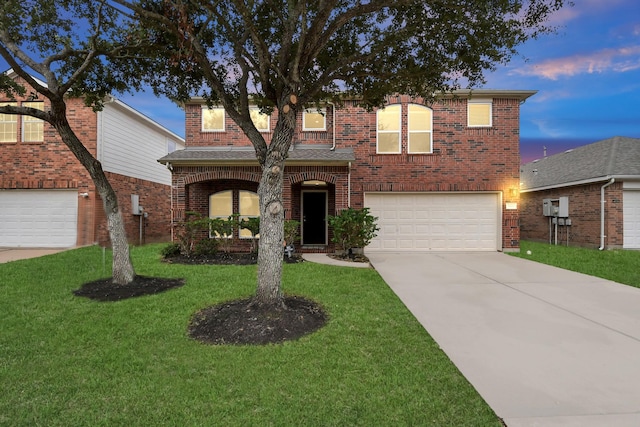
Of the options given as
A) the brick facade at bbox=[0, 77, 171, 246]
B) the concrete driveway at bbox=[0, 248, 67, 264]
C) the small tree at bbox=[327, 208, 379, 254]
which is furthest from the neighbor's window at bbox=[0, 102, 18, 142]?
the small tree at bbox=[327, 208, 379, 254]

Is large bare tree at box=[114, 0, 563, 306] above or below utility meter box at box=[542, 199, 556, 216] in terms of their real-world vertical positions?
above

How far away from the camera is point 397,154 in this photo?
11.8 meters

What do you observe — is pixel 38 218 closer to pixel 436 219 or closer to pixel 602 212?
pixel 436 219

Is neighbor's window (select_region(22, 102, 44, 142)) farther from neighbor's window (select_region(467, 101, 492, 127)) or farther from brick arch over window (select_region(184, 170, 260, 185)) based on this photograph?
neighbor's window (select_region(467, 101, 492, 127))

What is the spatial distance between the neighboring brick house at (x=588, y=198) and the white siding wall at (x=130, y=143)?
1928 cm

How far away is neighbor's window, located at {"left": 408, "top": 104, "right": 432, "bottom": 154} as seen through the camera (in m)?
11.9

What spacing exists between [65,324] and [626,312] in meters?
8.50

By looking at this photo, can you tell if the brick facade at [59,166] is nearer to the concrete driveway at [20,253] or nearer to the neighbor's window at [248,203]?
the concrete driveway at [20,253]

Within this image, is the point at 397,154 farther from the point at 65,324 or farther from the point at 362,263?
the point at 65,324

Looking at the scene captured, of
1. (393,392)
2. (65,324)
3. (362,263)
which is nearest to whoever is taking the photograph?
(393,392)

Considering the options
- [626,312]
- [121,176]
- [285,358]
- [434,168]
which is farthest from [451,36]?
[121,176]

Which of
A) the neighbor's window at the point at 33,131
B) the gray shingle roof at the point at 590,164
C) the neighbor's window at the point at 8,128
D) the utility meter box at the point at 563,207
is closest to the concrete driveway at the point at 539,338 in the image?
the gray shingle roof at the point at 590,164

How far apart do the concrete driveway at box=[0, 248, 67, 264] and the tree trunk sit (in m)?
5.56

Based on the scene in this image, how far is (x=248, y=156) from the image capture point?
11.1 metres
